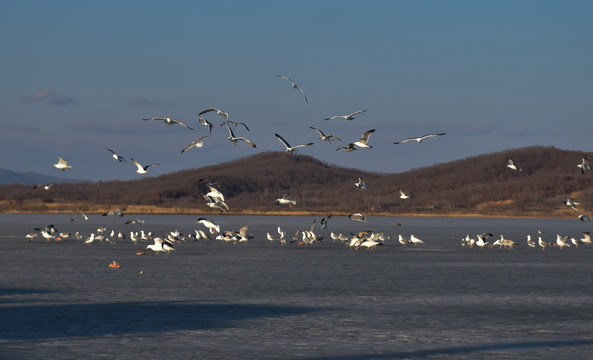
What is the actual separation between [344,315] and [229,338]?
4.47 m

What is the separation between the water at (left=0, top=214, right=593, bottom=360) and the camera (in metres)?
18.8

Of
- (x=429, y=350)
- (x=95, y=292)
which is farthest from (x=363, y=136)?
(x=429, y=350)

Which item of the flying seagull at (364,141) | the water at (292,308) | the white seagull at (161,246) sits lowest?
the water at (292,308)

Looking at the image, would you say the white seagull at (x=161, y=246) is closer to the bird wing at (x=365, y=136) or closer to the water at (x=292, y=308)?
the water at (x=292, y=308)

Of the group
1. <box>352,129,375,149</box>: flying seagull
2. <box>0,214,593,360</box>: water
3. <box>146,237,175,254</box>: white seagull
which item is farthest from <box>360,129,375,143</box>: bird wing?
<box>146,237,175,254</box>: white seagull

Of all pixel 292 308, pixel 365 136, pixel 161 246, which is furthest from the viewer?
pixel 161 246

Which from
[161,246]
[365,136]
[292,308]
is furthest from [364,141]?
[161,246]

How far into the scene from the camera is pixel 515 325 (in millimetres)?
22000

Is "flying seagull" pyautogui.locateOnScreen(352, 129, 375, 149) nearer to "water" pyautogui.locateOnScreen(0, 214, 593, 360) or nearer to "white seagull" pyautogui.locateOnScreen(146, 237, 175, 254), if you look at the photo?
"water" pyautogui.locateOnScreen(0, 214, 593, 360)

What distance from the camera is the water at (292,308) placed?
61.6ft

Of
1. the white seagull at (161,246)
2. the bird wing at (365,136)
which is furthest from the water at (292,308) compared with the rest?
the bird wing at (365,136)

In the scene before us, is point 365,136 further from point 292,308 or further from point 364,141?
point 292,308

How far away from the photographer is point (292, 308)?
25000mm

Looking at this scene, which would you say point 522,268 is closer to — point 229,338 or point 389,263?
point 389,263
